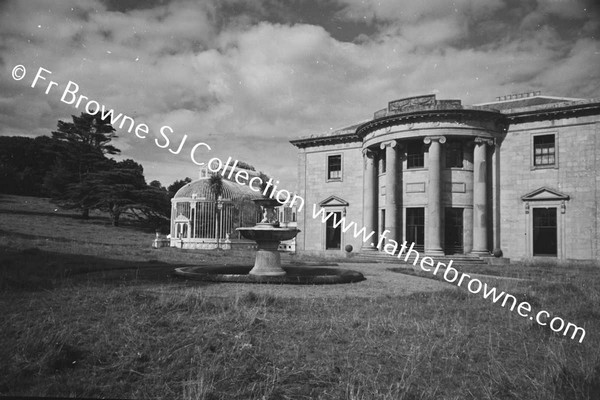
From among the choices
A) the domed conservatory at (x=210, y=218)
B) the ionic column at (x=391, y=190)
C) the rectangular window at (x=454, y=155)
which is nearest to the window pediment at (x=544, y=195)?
the rectangular window at (x=454, y=155)

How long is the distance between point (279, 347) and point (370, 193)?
22294 mm

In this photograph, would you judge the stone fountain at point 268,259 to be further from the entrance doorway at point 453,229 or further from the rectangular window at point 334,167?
the rectangular window at point 334,167

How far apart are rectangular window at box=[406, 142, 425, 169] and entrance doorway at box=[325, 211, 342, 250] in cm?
635

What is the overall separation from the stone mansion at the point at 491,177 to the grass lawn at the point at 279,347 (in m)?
15.9

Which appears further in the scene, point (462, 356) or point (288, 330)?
point (288, 330)

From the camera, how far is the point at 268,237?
1120 cm

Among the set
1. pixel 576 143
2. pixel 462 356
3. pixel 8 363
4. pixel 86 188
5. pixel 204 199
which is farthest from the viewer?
pixel 204 199

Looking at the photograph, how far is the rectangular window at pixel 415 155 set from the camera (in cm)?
2470

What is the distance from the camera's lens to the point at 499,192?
2352 cm

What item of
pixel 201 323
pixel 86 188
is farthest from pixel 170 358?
pixel 86 188

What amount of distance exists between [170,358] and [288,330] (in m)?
1.68

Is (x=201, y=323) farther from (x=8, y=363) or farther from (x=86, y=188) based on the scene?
(x=86, y=188)

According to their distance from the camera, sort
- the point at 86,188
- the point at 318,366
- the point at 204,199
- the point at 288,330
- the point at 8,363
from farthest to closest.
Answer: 1. the point at 204,199
2. the point at 86,188
3. the point at 288,330
4. the point at 318,366
5. the point at 8,363

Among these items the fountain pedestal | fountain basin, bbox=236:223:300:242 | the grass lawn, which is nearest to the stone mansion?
the fountain pedestal
